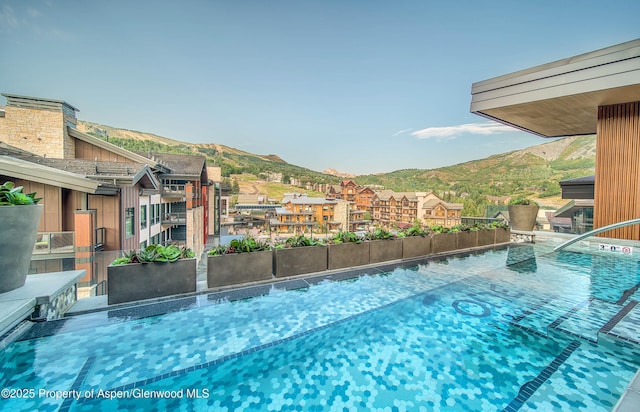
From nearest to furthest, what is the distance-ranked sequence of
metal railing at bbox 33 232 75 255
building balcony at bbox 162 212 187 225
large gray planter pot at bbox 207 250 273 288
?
large gray planter pot at bbox 207 250 273 288 < metal railing at bbox 33 232 75 255 < building balcony at bbox 162 212 187 225

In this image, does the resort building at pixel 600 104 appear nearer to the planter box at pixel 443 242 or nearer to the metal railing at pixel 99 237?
the planter box at pixel 443 242

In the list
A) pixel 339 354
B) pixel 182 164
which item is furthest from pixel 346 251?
pixel 182 164

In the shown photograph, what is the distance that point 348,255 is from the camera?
575 centimetres

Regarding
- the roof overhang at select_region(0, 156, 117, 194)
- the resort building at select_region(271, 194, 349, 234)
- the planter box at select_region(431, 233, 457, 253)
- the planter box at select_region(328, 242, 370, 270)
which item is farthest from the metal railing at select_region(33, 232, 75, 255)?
the resort building at select_region(271, 194, 349, 234)

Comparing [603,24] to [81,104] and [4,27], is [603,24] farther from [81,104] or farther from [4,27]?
[81,104]

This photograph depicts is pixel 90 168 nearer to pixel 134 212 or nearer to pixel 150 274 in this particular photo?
pixel 134 212

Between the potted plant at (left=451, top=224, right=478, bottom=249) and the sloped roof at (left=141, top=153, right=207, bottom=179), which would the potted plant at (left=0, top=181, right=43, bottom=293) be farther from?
the sloped roof at (left=141, top=153, right=207, bottom=179)

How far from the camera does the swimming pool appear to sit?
2312 mm

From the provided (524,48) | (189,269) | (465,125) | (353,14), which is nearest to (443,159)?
(465,125)

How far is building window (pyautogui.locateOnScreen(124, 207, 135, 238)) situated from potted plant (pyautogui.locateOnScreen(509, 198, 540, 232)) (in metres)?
14.3

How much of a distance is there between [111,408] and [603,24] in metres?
24.0

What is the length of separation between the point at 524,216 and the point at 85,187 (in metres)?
14.3

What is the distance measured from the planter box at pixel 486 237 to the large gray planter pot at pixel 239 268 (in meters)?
7.07

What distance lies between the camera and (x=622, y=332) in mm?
3367
